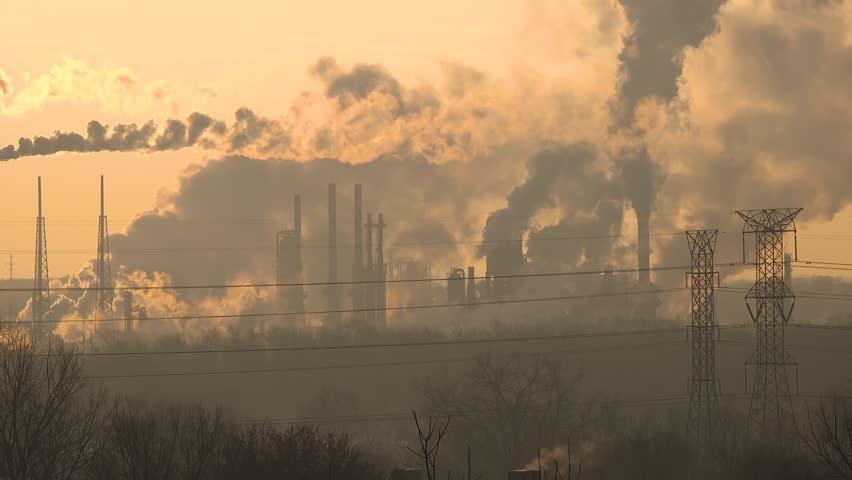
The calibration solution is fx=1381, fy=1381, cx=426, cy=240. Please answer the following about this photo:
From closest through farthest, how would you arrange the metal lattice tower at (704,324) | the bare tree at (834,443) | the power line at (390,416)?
the bare tree at (834,443)
the metal lattice tower at (704,324)
the power line at (390,416)

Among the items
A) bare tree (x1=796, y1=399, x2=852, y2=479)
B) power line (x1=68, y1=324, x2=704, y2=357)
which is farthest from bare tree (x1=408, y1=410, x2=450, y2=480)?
power line (x1=68, y1=324, x2=704, y2=357)

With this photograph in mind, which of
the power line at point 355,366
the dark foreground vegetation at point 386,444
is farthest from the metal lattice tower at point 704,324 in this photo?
the power line at point 355,366

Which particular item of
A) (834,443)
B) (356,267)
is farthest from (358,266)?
(834,443)

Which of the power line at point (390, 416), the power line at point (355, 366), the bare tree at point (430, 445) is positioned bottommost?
the power line at point (390, 416)

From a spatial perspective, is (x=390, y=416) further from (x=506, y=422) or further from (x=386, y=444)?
(x=506, y=422)

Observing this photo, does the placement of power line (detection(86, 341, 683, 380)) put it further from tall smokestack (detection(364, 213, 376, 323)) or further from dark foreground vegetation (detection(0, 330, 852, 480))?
dark foreground vegetation (detection(0, 330, 852, 480))

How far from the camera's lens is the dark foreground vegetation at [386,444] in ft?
115

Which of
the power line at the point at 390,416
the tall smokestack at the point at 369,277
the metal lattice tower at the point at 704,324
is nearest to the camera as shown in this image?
the metal lattice tower at the point at 704,324

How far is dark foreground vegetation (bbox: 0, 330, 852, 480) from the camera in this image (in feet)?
115

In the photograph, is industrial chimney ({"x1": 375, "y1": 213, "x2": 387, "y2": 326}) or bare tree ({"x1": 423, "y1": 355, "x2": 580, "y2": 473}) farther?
industrial chimney ({"x1": 375, "y1": 213, "x2": 387, "y2": 326})

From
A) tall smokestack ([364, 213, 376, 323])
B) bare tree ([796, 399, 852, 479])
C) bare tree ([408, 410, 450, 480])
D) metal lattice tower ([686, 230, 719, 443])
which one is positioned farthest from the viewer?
tall smokestack ([364, 213, 376, 323])

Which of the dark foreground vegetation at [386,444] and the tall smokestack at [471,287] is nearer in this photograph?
the dark foreground vegetation at [386,444]

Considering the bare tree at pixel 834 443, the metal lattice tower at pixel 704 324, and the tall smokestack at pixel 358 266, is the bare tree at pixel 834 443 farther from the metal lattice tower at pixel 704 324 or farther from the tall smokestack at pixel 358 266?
the tall smokestack at pixel 358 266

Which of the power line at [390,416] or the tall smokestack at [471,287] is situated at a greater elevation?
the tall smokestack at [471,287]
